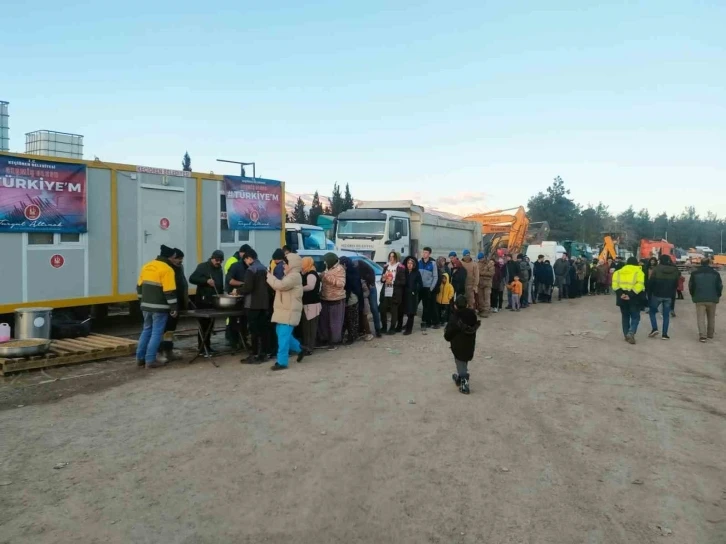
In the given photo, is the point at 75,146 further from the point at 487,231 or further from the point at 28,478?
the point at 487,231

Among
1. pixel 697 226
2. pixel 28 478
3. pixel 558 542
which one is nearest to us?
pixel 558 542

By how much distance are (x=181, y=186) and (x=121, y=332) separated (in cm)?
326

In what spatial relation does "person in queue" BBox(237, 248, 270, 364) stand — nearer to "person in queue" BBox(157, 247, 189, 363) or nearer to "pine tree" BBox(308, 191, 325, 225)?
"person in queue" BBox(157, 247, 189, 363)

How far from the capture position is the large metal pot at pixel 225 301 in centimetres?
888

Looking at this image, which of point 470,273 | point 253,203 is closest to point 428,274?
point 470,273

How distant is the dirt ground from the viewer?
13.1 feet

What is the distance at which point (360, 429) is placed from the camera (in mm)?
5891

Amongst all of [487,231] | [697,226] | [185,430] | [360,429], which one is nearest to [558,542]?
[360,429]

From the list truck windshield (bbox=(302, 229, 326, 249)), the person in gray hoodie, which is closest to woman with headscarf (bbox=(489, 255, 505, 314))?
the person in gray hoodie

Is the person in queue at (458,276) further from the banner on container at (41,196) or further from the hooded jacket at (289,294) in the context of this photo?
the banner on container at (41,196)

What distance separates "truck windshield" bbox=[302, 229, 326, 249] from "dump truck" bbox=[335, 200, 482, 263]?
8.35ft

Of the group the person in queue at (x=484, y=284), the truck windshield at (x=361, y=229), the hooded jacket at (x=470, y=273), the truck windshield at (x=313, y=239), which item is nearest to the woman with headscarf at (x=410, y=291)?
the hooded jacket at (x=470, y=273)

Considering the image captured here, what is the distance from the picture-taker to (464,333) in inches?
287

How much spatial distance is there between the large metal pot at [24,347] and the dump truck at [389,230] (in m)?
11.5
